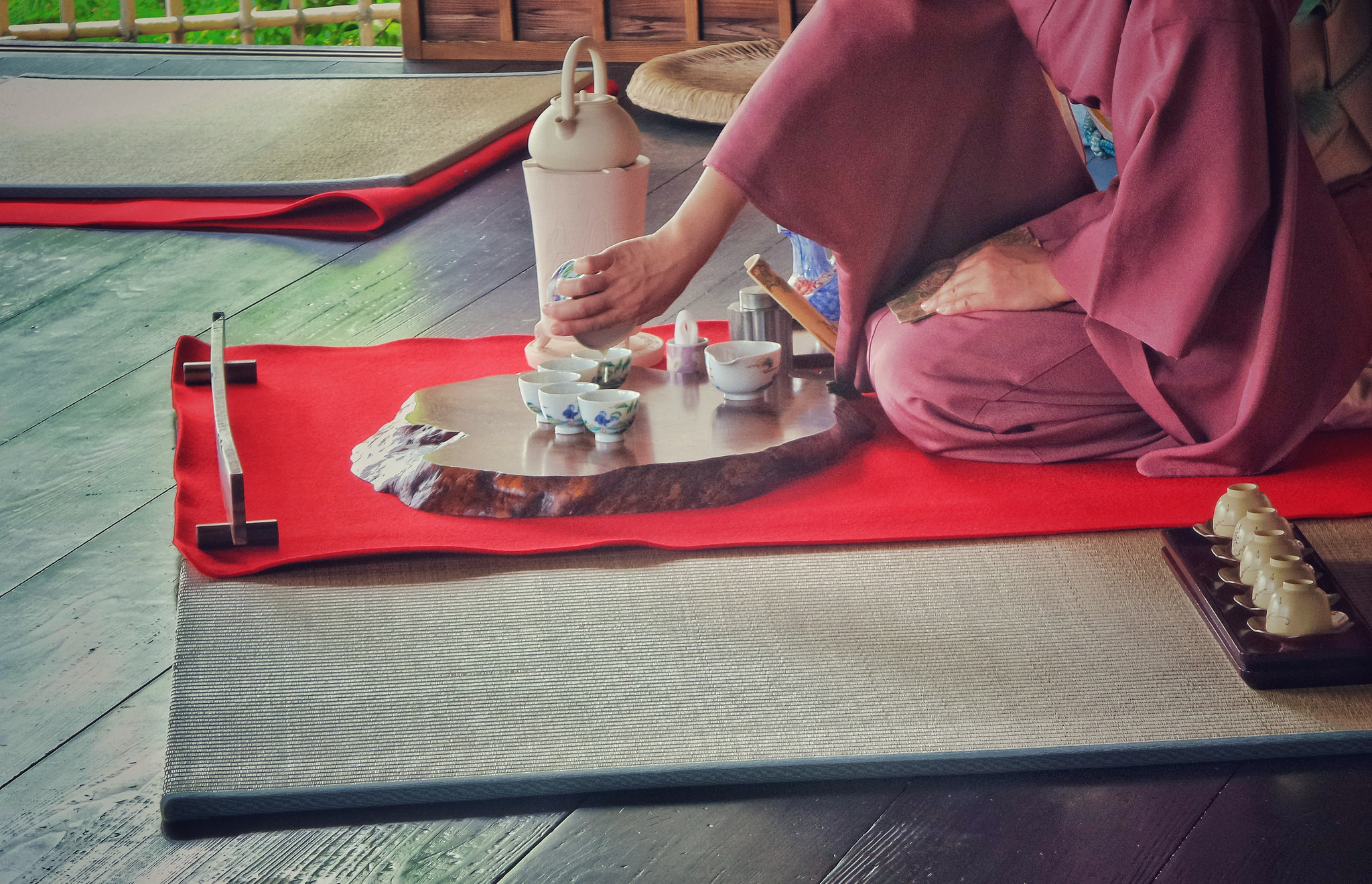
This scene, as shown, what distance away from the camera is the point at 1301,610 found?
1270mm

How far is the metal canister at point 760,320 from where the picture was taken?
2004 mm

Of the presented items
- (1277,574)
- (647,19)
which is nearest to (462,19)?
(647,19)

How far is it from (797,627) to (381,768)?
44 centimetres

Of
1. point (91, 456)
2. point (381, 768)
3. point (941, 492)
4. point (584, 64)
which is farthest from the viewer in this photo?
point (584, 64)

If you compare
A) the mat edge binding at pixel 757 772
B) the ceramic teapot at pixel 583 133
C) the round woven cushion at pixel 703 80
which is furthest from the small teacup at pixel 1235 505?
the round woven cushion at pixel 703 80

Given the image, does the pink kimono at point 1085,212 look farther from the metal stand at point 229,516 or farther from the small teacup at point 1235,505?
the metal stand at point 229,516

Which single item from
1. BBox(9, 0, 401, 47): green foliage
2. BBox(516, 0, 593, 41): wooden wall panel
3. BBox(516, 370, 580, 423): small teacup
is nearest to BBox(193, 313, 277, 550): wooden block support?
BBox(516, 370, 580, 423): small teacup

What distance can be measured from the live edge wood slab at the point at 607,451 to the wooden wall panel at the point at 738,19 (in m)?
3.04

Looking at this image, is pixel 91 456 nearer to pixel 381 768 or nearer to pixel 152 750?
pixel 152 750

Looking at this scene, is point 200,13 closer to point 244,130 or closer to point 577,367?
point 244,130

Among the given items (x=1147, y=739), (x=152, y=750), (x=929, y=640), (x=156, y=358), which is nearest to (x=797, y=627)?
(x=929, y=640)

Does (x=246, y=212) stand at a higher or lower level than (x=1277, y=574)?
lower

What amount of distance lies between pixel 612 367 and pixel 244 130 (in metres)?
2.24

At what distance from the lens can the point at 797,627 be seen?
136 centimetres
